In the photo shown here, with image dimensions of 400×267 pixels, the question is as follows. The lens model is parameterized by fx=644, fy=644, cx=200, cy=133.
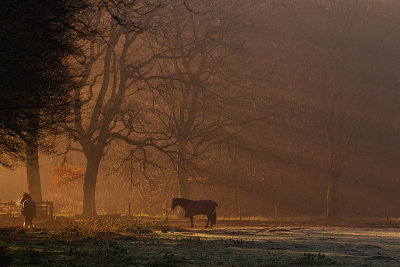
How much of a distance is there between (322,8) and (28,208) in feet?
97.7

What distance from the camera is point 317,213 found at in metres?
56.8

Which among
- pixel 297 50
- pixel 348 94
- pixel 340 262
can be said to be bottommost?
pixel 340 262

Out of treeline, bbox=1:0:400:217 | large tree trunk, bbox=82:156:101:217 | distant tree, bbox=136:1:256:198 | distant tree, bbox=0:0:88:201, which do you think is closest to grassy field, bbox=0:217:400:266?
distant tree, bbox=0:0:88:201

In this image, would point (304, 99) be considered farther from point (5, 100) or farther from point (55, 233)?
point (5, 100)

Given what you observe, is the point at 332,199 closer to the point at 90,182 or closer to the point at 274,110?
the point at 274,110

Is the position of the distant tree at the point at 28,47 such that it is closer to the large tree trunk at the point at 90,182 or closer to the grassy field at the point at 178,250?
the grassy field at the point at 178,250

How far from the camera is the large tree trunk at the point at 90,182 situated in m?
42.1

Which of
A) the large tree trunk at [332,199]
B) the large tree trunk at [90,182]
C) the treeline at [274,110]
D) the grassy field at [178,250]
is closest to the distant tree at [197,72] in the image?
the treeline at [274,110]

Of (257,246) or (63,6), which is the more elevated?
(63,6)

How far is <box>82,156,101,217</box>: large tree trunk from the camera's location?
42.1 m

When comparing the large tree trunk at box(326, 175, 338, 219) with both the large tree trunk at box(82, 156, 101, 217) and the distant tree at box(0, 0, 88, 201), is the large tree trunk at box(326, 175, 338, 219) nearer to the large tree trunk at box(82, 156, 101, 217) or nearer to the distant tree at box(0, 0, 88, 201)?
the large tree trunk at box(82, 156, 101, 217)

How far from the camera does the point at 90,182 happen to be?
4247cm

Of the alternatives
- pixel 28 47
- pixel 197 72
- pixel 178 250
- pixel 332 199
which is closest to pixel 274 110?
pixel 332 199

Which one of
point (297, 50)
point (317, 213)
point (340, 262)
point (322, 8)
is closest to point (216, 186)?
point (317, 213)
